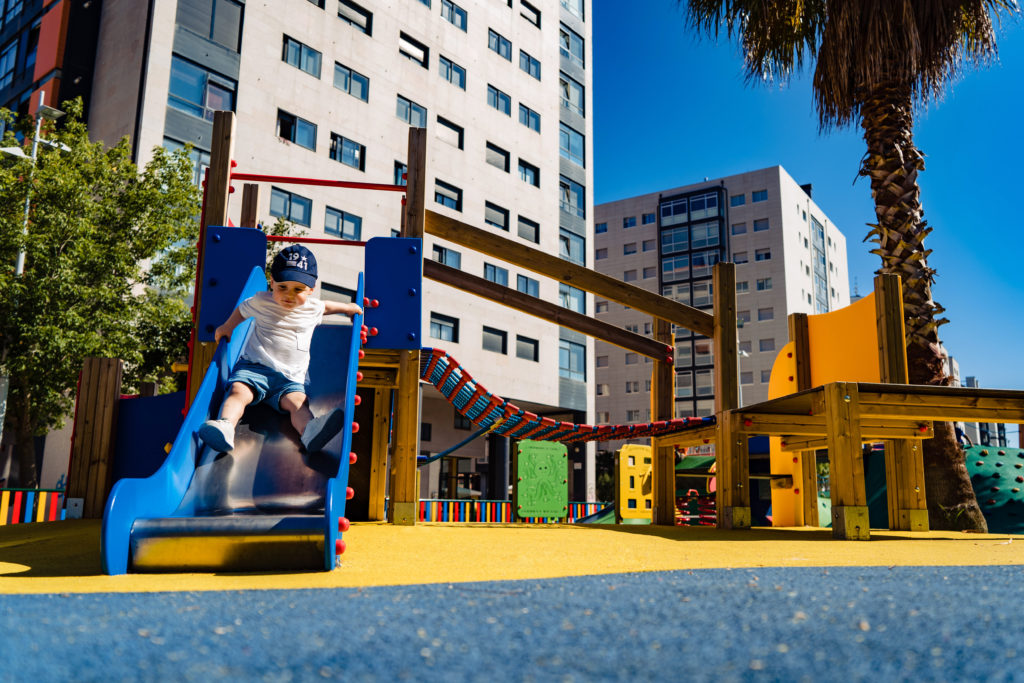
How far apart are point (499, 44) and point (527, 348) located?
14120mm

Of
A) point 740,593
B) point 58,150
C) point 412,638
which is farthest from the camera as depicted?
point 58,150

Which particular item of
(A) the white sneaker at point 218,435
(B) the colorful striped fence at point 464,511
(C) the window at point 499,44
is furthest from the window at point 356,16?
(A) the white sneaker at point 218,435

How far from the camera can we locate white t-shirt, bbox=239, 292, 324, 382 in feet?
17.2

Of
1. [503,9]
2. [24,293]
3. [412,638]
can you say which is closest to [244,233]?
[412,638]

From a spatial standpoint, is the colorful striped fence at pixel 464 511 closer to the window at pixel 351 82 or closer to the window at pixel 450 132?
the window at pixel 351 82

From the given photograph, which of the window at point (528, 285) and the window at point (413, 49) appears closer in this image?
the window at point (413, 49)

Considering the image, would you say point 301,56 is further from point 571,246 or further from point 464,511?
point 464,511

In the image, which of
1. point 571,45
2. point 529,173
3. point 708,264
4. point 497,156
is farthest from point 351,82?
point 708,264

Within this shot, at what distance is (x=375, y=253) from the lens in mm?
6773

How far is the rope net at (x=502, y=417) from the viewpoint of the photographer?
790cm

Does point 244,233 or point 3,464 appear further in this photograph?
point 3,464

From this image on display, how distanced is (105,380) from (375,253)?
11.9ft

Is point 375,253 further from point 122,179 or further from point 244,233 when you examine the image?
point 122,179

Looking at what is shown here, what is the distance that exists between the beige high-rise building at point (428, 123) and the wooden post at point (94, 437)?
1268cm
